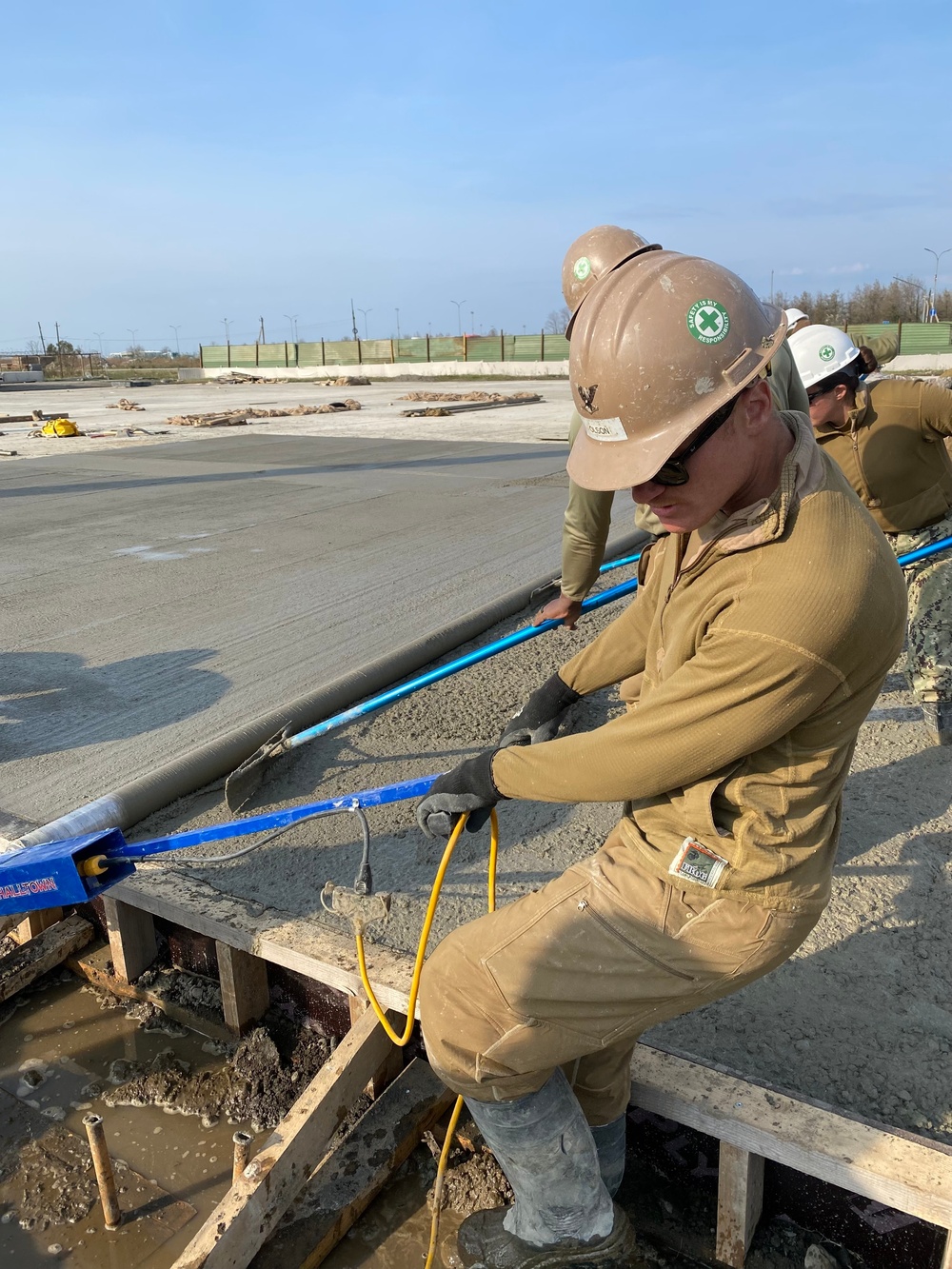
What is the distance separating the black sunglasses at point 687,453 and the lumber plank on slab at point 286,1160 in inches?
62.2

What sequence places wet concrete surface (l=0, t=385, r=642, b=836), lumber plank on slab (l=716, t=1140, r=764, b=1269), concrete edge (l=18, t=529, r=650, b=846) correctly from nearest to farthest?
lumber plank on slab (l=716, t=1140, r=764, b=1269) < concrete edge (l=18, t=529, r=650, b=846) < wet concrete surface (l=0, t=385, r=642, b=836)

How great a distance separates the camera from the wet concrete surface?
434 cm

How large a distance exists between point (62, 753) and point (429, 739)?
155 cm

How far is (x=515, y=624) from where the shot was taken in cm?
583

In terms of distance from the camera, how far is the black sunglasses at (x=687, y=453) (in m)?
1.66

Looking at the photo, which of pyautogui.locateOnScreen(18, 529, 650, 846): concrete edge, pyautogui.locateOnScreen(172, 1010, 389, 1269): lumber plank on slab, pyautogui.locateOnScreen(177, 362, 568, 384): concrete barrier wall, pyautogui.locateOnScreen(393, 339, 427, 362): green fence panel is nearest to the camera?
pyautogui.locateOnScreen(172, 1010, 389, 1269): lumber plank on slab

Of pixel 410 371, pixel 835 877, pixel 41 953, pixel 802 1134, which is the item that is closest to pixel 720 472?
pixel 802 1134

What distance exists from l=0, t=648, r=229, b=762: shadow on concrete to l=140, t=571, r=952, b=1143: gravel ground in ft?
2.75

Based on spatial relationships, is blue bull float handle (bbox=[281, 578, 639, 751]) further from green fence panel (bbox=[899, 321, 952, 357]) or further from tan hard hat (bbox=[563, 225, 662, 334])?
green fence panel (bbox=[899, 321, 952, 357])

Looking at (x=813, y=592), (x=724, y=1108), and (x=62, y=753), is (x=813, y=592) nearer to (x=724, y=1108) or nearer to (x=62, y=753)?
(x=724, y=1108)

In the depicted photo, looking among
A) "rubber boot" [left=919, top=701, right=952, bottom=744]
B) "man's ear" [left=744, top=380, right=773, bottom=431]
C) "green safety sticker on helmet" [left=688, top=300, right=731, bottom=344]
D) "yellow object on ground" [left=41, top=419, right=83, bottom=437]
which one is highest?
"green safety sticker on helmet" [left=688, top=300, right=731, bottom=344]

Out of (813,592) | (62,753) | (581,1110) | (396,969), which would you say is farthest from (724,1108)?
(62,753)

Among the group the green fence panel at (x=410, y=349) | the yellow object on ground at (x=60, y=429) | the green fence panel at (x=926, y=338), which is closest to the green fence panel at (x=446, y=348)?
the green fence panel at (x=410, y=349)

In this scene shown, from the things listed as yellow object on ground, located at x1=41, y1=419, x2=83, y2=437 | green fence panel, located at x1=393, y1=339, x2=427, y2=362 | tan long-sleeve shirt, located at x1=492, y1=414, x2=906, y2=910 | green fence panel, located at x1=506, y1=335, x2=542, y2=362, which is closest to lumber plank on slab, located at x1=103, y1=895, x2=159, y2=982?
tan long-sleeve shirt, located at x1=492, y1=414, x2=906, y2=910
